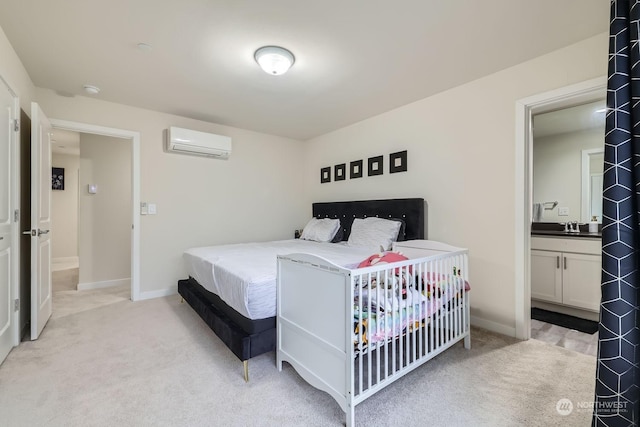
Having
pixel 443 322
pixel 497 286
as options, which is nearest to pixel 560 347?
pixel 497 286

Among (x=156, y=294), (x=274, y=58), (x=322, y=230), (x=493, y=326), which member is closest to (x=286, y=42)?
(x=274, y=58)

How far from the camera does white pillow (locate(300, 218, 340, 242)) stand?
3.76m

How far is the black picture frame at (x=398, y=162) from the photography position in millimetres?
3269

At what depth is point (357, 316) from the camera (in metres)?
1.45

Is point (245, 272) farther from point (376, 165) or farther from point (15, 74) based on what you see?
point (15, 74)

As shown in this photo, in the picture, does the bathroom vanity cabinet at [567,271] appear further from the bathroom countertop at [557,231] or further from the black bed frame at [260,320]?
the black bed frame at [260,320]

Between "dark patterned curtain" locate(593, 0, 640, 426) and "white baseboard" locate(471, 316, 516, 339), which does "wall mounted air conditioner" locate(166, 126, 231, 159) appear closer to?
"white baseboard" locate(471, 316, 516, 339)

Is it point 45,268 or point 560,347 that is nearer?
point 560,347

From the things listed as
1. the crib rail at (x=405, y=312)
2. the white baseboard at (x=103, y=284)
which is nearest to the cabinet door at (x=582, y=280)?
the crib rail at (x=405, y=312)

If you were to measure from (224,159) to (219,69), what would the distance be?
174 centimetres

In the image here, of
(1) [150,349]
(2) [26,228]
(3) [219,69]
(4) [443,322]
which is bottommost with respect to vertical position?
(1) [150,349]

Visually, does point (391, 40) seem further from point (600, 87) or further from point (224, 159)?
point (224, 159)

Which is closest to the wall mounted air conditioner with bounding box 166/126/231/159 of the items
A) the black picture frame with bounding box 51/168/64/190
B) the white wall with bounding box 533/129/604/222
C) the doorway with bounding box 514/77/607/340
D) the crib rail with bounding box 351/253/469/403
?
the crib rail with bounding box 351/253/469/403

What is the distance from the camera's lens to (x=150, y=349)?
222 cm
